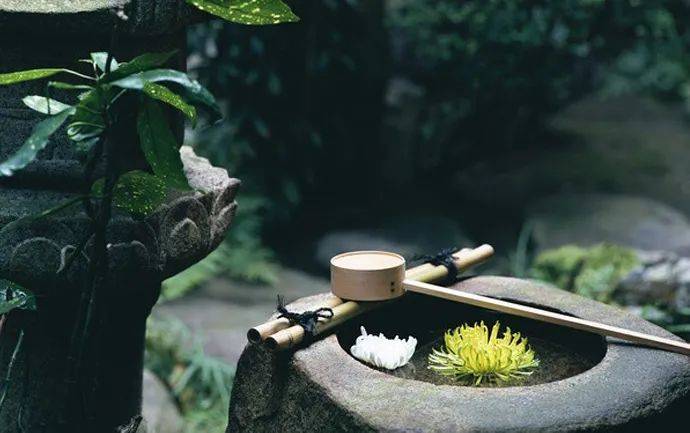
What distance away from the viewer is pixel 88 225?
2.56m

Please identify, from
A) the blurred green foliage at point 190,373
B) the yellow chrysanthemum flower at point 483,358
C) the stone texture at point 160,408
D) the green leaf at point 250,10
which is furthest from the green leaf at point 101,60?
the blurred green foliage at point 190,373

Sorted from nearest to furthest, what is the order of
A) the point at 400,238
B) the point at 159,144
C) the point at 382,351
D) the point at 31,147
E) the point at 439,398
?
the point at 31,147 < the point at 439,398 < the point at 159,144 < the point at 382,351 < the point at 400,238

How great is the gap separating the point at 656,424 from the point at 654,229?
158 inches

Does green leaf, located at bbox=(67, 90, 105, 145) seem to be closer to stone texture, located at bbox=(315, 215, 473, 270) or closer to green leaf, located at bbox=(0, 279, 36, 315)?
green leaf, located at bbox=(0, 279, 36, 315)

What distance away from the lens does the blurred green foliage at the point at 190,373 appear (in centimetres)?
468

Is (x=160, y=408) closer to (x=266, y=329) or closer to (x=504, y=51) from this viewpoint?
(x=266, y=329)

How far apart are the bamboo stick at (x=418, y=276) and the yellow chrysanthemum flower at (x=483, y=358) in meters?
0.25

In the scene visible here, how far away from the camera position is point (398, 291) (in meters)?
2.70

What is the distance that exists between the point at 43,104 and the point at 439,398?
1.09 meters

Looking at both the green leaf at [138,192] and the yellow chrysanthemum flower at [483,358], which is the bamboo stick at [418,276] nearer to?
the yellow chrysanthemum flower at [483,358]

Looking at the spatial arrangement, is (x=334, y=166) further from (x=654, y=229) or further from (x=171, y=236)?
(x=171, y=236)

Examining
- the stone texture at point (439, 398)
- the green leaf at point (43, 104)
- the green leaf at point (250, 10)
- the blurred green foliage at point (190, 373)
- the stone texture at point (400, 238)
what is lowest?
the blurred green foliage at point (190, 373)

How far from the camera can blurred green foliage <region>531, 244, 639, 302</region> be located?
4809mm

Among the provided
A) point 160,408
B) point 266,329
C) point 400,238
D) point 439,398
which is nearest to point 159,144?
point 266,329
